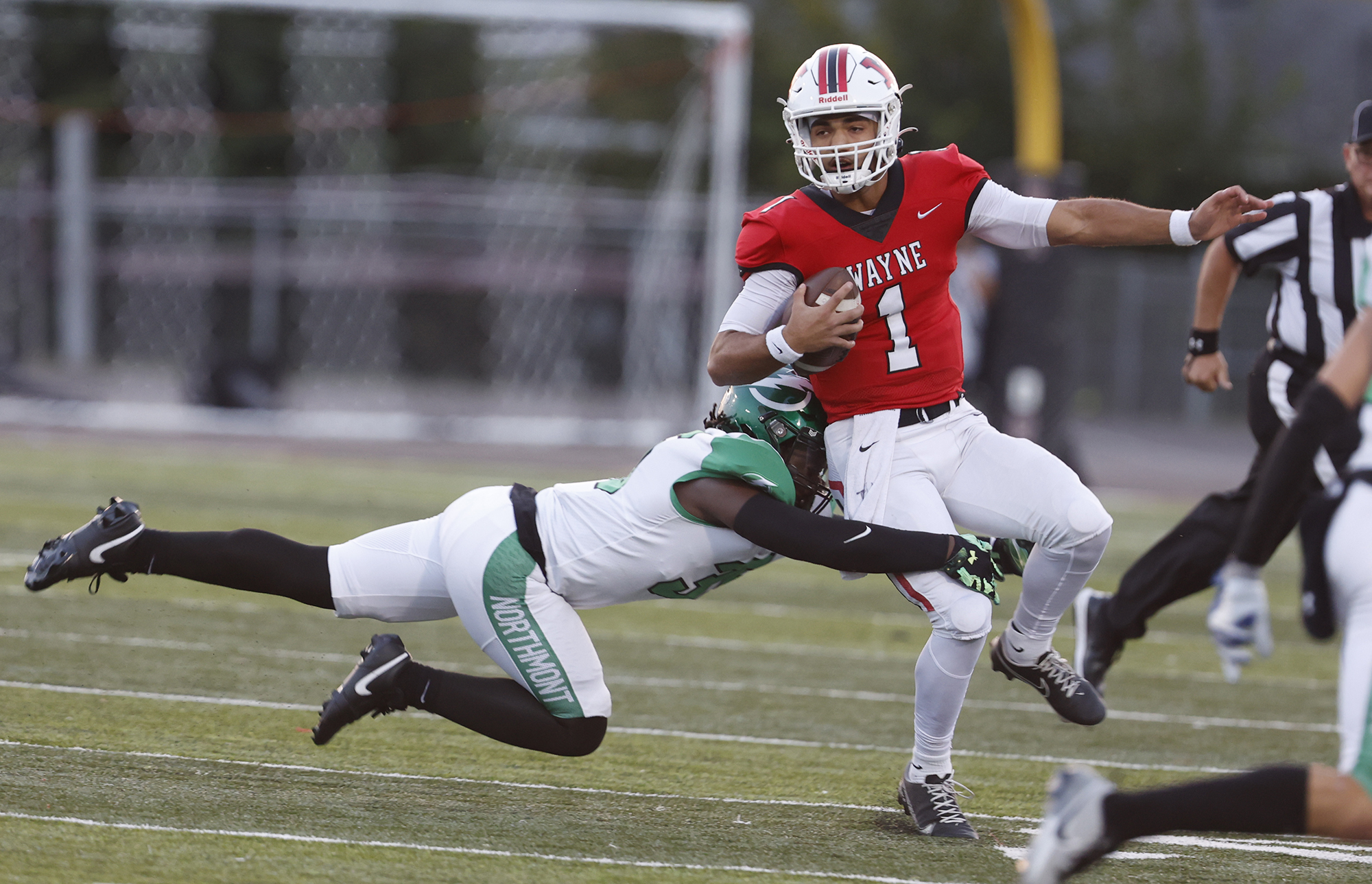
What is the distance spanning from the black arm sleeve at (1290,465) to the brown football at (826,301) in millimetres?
1345

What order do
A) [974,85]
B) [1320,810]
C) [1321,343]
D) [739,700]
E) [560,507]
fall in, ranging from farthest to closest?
[974,85], [739,700], [1321,343], [560,507], [1320,810]

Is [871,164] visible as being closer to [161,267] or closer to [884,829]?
[884,829]

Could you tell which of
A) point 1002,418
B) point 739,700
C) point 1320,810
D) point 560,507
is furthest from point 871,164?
point 1002,418

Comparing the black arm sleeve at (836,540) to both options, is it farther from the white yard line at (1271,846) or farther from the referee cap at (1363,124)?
the referee cap at (1363,124)

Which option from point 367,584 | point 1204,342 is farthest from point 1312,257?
point 367,584

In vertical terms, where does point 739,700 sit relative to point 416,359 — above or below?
above

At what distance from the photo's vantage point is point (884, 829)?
4332mm

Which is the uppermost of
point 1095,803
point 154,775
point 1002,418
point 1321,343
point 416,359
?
point 1321,343

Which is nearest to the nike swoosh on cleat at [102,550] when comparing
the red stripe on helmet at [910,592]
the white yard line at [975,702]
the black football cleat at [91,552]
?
the black football cleat at [91,552]

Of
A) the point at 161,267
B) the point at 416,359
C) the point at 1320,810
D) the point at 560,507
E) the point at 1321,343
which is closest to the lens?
the point at 1320,810

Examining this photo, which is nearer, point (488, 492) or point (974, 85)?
point (488, 492)

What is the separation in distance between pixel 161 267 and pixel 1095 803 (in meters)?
21.7

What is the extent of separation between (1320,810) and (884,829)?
4.86 ft

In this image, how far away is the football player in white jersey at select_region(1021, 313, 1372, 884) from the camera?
3025 mm
